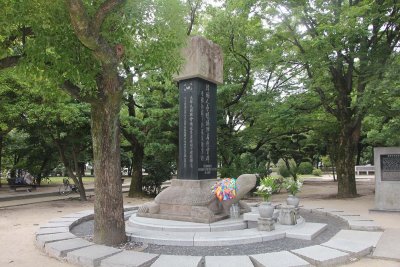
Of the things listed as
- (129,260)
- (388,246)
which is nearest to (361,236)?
(388,246)

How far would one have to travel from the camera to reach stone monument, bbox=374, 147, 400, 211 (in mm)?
11016

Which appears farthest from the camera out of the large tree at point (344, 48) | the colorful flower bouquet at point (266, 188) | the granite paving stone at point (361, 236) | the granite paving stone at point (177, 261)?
the large tree at point (344, 48)

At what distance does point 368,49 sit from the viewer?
14.1 metres

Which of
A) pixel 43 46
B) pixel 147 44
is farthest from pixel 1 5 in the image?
pixel 147 44

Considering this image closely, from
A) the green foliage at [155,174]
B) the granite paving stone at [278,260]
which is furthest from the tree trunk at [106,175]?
the green foliage at [155,174]

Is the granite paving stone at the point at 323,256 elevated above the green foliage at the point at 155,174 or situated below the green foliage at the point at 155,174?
below

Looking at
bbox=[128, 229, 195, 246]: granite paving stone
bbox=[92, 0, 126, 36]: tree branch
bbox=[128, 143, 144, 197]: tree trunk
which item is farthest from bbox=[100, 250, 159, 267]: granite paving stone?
bbox=[128, 143, 144, 197]: tree trunk

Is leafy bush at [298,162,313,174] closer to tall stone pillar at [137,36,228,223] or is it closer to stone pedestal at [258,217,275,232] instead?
tall stone pillar at [137,36,228,223]

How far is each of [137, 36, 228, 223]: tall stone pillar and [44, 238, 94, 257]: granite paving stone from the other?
8.21 ft

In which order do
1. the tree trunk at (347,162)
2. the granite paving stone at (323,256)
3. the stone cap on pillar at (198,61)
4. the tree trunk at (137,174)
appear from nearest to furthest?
1. the granite paving stone at (323,256)
2. the stone cap on pillar at (198,61)
3. the tree trunk at (347,162)
4. the tree trunk at (137,174)

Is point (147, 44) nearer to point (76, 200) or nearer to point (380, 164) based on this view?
point (380, 164)

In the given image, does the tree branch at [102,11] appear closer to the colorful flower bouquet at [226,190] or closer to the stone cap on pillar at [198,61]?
the stone cap on pillar at [198,61]

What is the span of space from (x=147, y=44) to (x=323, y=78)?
440 inches

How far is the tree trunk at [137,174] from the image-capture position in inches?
712
